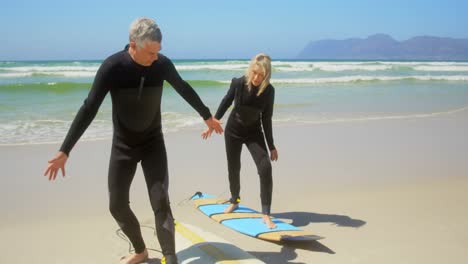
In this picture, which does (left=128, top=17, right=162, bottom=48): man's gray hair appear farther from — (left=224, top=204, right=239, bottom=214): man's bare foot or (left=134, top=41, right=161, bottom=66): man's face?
(left=224, top=204, right=239, bottom=214): man's bare foot

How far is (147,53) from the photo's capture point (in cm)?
307

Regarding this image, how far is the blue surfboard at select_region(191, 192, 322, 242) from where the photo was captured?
4.37 metres

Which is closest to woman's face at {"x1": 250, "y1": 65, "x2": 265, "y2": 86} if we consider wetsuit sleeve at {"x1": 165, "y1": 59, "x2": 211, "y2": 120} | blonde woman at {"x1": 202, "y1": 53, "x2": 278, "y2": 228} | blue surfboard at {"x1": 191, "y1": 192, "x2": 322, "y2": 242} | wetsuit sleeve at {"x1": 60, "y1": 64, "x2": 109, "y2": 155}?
blonde woman at {"x1": 202, "y1": 53, "x2": 278, "y2": 228}

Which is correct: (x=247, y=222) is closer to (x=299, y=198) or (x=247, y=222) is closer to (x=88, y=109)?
(x=299, y=198)

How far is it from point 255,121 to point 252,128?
0.27 feet

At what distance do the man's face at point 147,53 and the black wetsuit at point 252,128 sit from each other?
1.73m

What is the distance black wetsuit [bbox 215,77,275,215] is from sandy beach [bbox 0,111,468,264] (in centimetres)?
61

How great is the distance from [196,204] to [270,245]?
1.15 meters

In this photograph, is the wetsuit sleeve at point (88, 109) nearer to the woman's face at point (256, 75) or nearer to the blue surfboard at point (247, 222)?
the woman's face at point (256, 75)

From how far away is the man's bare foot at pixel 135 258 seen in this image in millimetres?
3868

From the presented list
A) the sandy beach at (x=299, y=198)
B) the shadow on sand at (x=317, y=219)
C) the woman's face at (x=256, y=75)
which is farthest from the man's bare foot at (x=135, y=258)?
the woman's face at (x=256, y=75)

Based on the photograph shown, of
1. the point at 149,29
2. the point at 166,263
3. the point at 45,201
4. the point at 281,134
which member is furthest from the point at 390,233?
the point at 281,134

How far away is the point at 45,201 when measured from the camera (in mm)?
5512

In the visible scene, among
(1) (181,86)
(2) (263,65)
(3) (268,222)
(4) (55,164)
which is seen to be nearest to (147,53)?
(1) (181,86)
